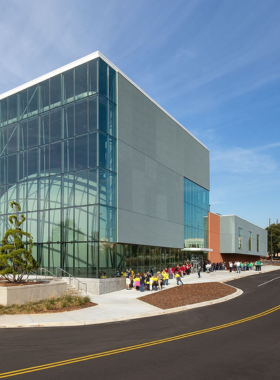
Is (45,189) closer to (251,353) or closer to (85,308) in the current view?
(85,308)

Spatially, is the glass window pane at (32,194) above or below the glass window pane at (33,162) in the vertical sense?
below

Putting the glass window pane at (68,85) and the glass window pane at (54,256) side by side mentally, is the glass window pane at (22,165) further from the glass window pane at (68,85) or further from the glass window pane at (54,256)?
the glass window pane at (54,256)

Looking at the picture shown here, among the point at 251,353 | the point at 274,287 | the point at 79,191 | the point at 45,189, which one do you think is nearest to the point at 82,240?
the point at 79,191

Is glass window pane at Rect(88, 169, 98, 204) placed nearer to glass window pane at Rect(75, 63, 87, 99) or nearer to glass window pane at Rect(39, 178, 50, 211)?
glass window pane at Rect(39, 178, 50, 211)

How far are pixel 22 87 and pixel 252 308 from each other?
28.8 meters

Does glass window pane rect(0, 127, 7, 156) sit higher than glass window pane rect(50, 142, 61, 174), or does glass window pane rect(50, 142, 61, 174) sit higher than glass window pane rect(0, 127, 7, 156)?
glass window pane rect(0, 127, 7, 156)

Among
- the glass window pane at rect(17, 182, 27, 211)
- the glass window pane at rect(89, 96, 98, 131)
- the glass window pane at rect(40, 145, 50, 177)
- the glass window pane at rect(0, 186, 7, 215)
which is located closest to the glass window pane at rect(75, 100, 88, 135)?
the glass window pane at rect(89, 96, 98, 131)

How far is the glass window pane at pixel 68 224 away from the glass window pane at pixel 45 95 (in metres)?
9.85

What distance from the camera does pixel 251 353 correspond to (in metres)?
11.7

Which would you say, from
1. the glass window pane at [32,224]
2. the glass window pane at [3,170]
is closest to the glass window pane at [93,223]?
the glass window pane at [32,224]

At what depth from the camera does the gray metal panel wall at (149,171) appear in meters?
35.0

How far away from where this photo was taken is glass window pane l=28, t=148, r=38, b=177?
36.0m

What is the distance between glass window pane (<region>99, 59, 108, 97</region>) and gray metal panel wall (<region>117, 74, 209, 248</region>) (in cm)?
186

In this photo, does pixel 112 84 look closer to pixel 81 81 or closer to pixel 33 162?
pixel 81 81
